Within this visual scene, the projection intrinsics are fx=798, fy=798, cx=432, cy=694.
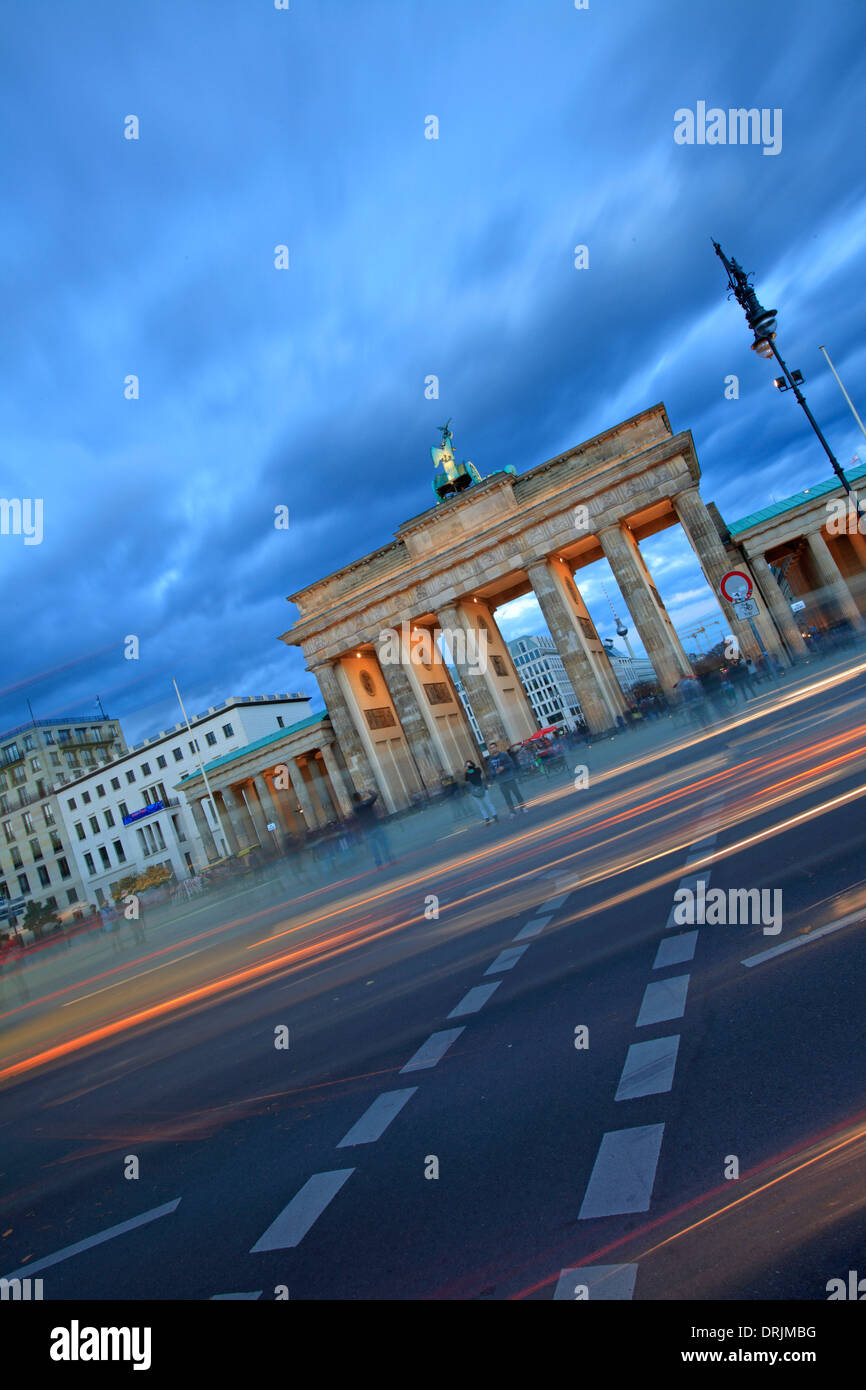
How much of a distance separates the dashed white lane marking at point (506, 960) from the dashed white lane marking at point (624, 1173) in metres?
3.01

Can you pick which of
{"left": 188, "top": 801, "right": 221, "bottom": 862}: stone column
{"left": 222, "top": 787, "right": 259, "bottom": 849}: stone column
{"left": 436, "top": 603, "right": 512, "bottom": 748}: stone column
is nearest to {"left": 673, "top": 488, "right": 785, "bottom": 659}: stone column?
{"left": 436, "top": 603, "right": 512, "bottom": 748}: stone column

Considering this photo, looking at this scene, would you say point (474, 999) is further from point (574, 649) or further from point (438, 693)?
point (438, 693)

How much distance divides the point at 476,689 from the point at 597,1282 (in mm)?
47351

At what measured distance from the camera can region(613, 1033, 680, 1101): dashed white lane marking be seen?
145 inches

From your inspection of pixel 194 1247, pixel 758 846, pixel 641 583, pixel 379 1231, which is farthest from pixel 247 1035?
pixel 641 583

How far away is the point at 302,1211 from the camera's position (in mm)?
3766

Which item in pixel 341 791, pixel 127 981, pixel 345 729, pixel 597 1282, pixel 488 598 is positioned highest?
pixel 488 598

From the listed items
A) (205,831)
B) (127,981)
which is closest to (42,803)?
(205,831)

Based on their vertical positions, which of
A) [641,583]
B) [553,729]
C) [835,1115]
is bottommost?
[835,1115]

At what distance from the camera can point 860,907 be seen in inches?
197

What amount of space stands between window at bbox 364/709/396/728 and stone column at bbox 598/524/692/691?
1946 cm

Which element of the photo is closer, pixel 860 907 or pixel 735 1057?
pixel 735 1057

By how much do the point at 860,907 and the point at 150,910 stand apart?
42904 mm

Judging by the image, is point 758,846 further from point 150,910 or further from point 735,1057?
point 150,910
